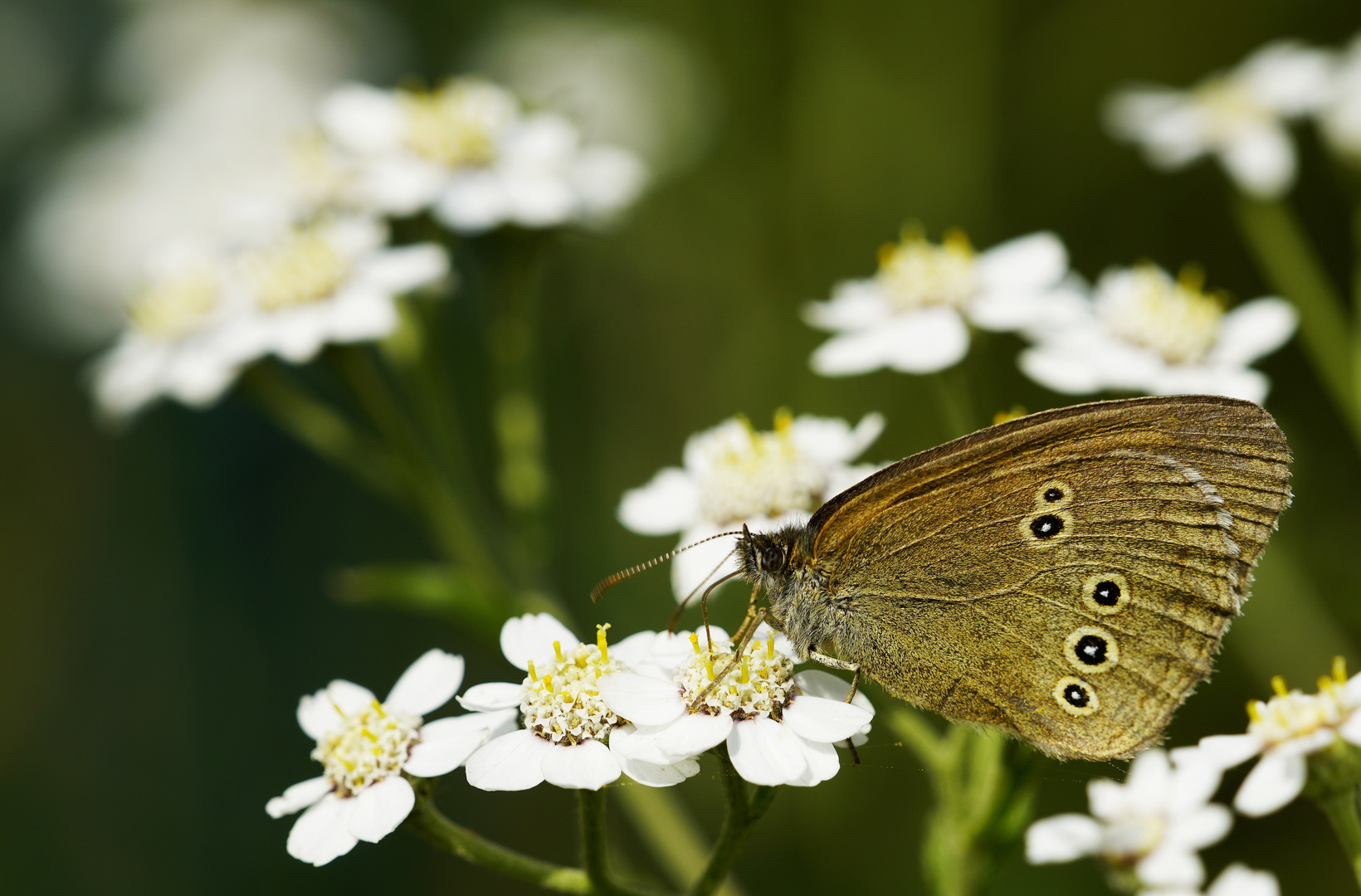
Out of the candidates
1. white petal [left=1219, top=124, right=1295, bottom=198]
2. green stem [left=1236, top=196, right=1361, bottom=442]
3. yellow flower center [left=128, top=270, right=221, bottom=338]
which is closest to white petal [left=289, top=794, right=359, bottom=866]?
yellow flower center [left=128, top=270, right=221, bottom=338]

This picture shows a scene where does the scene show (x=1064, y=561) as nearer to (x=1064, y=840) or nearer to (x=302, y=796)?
(x=1064, y=840)

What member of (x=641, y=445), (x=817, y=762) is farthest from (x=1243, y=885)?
(x=641, y=445)

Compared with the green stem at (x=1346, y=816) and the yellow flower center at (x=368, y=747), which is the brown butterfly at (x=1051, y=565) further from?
the yellow flower center at (x=368, y=747)

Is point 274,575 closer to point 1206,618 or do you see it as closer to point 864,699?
point 864,699

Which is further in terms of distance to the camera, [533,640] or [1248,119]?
[1248,119]

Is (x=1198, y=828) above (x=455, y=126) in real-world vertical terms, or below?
below
